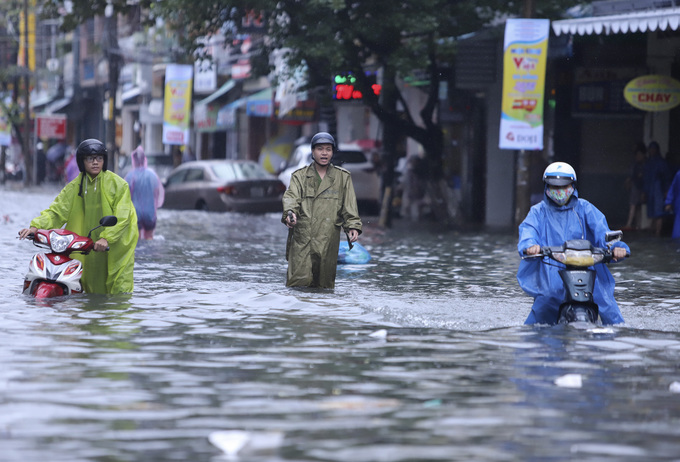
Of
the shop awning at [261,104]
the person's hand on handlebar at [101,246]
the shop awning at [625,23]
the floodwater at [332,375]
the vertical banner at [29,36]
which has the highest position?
the vertical banner at [29,36]

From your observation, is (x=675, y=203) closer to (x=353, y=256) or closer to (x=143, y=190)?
(x=353, y=256)

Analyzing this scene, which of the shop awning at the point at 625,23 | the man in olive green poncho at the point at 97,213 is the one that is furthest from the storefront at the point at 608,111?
the man in olive green poncho at the point at 97,213

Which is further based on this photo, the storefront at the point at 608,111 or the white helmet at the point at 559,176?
the storefront at the point at 608,111

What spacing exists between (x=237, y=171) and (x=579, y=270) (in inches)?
873

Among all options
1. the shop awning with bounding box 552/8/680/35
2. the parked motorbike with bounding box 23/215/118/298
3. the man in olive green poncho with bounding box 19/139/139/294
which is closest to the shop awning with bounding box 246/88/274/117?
the shop awning with bounding box 552/8/680/35

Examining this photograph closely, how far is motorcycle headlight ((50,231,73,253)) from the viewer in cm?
1036

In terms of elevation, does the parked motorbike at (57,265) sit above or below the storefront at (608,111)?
below

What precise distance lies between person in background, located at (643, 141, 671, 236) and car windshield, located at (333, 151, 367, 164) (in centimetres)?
840

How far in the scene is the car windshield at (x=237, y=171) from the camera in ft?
98.8

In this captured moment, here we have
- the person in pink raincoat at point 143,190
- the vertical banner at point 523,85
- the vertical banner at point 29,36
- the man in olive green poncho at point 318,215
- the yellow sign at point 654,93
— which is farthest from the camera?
the vertical banner at point 29,36

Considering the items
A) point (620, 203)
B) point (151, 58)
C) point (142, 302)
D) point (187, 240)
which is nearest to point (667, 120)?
point (620, 203)

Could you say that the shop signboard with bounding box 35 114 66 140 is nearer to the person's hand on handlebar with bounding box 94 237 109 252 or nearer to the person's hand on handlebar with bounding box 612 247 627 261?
the person's hand on handlebar with bounding box 94 237 109 252

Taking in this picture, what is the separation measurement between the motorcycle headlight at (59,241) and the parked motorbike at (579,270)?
3.79 metres

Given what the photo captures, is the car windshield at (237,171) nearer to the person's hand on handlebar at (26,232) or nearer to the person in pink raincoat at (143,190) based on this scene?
the person in pink raincoat at (143,190)
